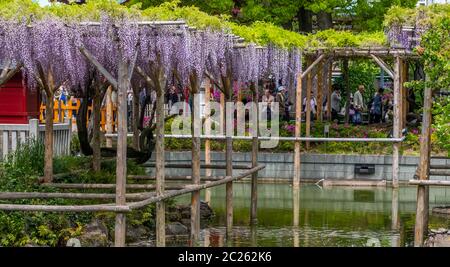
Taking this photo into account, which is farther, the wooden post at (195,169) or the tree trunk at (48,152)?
the tree trunk at (48,152)

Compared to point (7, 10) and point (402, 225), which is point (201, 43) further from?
point (402, 225)

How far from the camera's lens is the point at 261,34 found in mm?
20891

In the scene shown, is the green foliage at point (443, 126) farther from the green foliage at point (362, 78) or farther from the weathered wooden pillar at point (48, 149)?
the green foliage at point (362, 78)

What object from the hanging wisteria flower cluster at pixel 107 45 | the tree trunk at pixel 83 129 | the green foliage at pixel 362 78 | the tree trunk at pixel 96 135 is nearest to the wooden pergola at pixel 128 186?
the hanging wisteria flower cluster at pixel 107 45

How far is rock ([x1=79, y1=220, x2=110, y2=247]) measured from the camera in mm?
14852

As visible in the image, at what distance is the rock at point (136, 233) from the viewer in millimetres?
16422

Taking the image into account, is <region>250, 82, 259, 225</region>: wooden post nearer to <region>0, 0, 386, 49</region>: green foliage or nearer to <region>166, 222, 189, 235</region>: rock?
<region>0, 0, 386, 49</region>: green foliage

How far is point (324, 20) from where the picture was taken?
32594 millimetres

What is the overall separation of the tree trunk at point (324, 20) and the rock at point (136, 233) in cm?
1672

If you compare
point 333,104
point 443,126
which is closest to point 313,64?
point 333,104

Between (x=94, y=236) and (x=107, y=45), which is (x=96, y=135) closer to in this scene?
(x=94, y=236)

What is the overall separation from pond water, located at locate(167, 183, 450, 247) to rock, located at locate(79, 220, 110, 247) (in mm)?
1559

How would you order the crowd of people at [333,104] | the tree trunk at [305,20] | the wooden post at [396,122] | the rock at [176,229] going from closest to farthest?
the rock at [176,229], the wooden post at [396,122], the crowd of people at [333,104], the tree trunk at [305,20]

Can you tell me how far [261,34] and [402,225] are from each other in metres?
4.49
